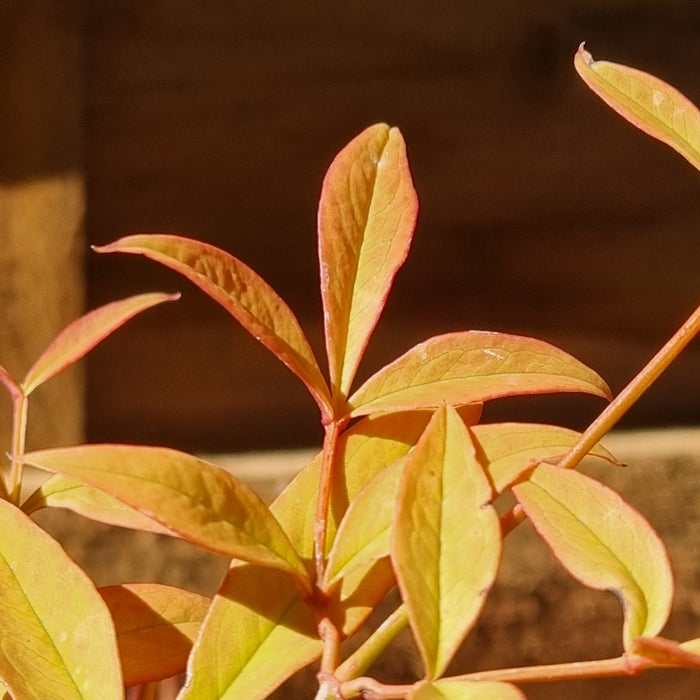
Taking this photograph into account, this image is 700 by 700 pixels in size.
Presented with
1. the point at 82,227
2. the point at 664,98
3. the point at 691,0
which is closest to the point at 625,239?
the point at 691,0

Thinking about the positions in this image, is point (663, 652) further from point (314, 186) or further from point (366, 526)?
point (314, 186)

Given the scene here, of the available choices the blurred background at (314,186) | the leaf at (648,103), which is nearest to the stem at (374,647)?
the leaf at (648,103)

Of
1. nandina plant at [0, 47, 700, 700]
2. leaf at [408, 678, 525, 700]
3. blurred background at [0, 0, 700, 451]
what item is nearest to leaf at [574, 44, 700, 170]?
nandina plant at [0, 47, 700, 700]

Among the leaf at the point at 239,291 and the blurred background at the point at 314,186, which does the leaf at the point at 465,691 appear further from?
the blurred background at the point at 314,186

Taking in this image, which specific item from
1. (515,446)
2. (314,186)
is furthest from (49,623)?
(314,186)

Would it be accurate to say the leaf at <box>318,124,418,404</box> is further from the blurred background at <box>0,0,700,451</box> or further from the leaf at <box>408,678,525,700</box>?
the blurred background at <box>0,0,700,451</box>
